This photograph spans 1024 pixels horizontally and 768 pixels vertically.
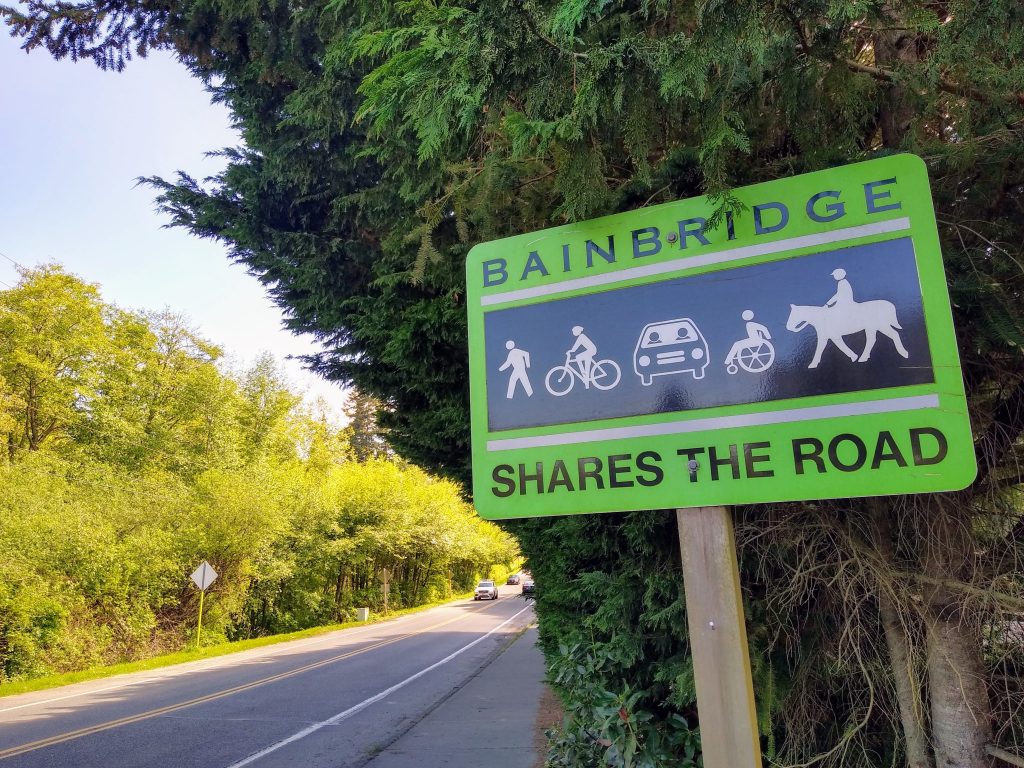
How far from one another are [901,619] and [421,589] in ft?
137

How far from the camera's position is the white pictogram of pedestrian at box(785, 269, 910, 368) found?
1.62 m

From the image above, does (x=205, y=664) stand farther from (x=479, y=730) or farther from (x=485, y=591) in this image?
(x=485, y=591)

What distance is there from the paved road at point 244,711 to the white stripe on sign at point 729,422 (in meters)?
5.77

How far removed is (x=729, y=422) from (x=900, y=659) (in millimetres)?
1583

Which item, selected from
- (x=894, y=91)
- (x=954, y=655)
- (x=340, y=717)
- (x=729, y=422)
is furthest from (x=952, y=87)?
(x=340, y=717)

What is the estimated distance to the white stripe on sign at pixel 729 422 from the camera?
1574mm

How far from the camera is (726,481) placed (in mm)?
1687

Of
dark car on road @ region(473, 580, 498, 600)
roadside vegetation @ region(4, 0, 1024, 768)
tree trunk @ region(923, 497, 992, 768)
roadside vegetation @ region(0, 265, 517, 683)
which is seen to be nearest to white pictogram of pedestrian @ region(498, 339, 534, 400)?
roadside vegetation @ region(4, 0, 1024, 768)

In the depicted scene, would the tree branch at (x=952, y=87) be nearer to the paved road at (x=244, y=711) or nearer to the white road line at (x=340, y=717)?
the paved road at (x=244, y=711)

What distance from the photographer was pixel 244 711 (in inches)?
347

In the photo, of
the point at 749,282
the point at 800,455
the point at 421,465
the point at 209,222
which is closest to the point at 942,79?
the point at 749,282

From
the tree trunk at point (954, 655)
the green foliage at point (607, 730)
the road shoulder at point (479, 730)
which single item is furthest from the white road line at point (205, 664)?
the tree trunk at point (954, 655)

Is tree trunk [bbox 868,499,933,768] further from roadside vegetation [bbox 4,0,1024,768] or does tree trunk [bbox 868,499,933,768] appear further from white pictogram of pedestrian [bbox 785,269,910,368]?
white pictogram of pedestrian [bbox 785,269,910,368]

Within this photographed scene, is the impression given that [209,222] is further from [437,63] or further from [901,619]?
[901,619]
